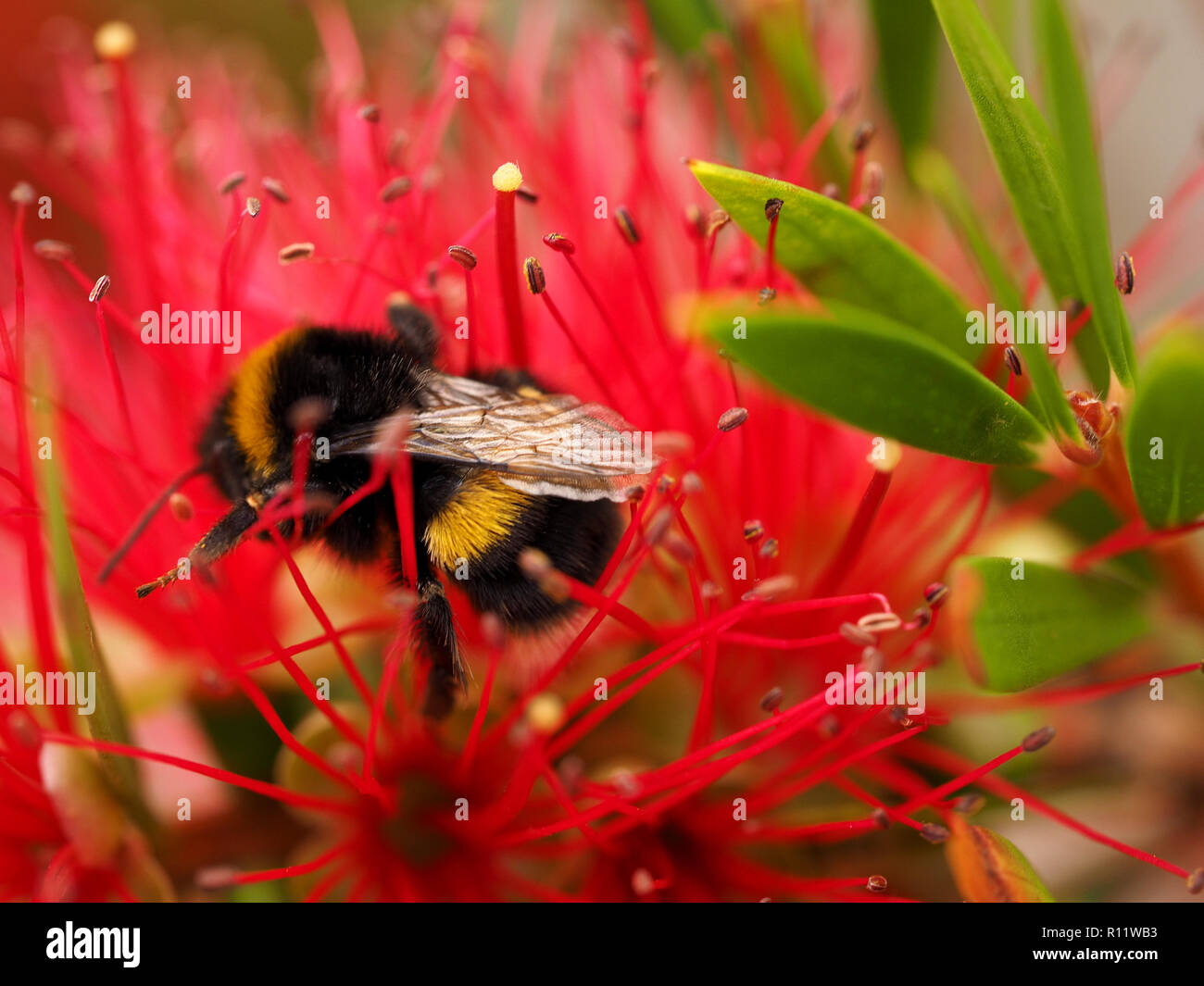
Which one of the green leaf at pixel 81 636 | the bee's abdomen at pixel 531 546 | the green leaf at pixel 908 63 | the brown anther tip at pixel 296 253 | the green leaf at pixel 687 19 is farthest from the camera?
the green leaf at pixel 687 19

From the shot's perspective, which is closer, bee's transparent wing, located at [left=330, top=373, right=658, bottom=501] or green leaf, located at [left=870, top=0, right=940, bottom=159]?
bee's transparent wing, located at [left=330, top=373, right=658, bottom=501]

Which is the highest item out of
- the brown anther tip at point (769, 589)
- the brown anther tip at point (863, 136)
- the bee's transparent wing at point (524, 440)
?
the brown anther tip at point (863, 136)

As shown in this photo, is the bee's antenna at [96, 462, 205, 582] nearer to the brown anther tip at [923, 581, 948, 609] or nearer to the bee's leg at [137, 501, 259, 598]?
the bee's leg at [137, 501, 259, 598]

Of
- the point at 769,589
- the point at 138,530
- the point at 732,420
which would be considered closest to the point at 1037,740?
the point at 769,589

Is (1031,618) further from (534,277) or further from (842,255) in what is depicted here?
(534,277)

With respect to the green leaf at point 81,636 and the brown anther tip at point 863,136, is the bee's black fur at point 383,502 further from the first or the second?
the brown anther tip at point 863,136

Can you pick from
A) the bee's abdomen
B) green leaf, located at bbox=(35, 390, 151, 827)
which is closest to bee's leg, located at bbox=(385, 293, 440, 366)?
the bee's abdomen

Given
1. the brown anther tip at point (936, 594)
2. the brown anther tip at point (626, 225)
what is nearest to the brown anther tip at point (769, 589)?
the brown anther tip at point (936, 594)
